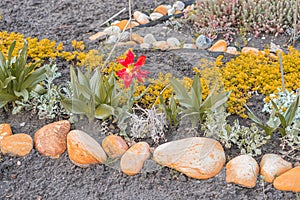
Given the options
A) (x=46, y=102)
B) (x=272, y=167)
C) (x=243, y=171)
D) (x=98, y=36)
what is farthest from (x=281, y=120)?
(x=98, y=36)

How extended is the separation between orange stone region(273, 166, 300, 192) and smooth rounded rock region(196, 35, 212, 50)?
162 centimetres

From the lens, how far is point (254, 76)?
398cm

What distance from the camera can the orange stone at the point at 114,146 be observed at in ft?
11.0

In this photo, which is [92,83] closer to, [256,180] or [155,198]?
[155,198]

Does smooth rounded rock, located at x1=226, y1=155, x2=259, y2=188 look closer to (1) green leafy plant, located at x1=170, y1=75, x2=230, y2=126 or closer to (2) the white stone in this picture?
(1) green leafy plant, located at x1=170, y1=75, x2=230, y2=126

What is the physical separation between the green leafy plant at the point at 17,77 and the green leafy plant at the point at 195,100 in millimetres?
1028

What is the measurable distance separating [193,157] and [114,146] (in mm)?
503

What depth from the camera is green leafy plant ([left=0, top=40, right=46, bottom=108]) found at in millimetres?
3682

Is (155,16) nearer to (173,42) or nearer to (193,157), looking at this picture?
(173,42)

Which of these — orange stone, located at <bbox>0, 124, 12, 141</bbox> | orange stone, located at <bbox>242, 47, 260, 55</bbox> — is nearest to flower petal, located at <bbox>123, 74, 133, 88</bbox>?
orange stone, located at <bbox>0, 124, 12, 141</bbox>

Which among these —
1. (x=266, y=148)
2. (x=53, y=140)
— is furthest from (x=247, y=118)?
(x=53, y=140)

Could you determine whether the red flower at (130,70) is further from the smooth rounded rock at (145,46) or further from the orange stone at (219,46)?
the orange stone at (219,46)

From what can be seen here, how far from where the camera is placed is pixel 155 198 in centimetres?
316

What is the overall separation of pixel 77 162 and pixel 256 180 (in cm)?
112
